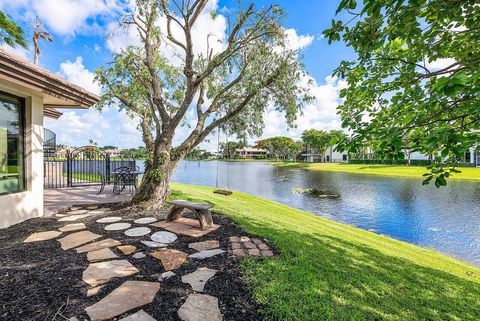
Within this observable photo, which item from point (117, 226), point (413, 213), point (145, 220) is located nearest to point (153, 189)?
point (145, 220)

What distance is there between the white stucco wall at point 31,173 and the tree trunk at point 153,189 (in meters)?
1.88

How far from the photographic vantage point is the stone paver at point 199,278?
8.21ft

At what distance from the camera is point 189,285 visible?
2520mm

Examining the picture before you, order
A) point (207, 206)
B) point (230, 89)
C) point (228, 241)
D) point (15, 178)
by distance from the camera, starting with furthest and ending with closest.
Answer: point (230, 89), point (15, 178), point (207, 206), point (228, 241)

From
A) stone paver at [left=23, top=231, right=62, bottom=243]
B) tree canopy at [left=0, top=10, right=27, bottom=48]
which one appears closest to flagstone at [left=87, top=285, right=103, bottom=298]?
stone paver at [left=23, top=231, right=62, bottom=243]

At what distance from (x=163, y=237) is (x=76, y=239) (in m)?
1.32

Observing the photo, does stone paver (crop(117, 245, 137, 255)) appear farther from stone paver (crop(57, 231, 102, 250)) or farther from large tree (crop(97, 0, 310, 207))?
large tree (crop(97, 0, 310, 207))

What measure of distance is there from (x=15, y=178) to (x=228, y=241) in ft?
14.7

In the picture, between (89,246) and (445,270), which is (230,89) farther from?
(445,270)

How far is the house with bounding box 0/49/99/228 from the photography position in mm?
4379

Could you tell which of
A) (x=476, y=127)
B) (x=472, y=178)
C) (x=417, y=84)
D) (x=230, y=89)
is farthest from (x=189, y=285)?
(x=472, y=178)

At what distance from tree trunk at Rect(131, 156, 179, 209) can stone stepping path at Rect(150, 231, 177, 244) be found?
171cm

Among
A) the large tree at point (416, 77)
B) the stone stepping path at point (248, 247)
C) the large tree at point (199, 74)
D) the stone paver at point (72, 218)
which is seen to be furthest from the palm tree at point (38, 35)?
the large tree at point (416, 77)

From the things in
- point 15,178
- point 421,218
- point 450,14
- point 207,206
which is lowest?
point 421,218
